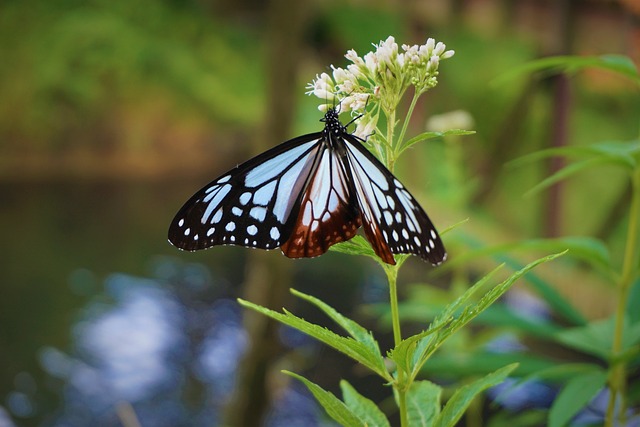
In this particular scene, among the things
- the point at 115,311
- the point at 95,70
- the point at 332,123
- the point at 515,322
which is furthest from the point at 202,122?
the point at 332,123

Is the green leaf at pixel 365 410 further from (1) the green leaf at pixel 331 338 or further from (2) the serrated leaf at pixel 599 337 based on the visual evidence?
(2) the serrated leaf at pixel 599 337

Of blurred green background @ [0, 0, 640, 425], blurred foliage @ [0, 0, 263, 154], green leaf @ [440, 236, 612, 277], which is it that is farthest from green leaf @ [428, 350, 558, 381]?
blurred foliage @ [0, 0, 263, 154]

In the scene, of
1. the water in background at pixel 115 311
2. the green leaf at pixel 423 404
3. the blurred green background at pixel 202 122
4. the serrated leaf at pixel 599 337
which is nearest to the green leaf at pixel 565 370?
the serrated leaf at pixel 599 337

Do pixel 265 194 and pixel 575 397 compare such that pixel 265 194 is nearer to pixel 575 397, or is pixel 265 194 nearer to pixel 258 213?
pixel 258 213

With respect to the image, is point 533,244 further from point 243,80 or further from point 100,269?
point 243,80

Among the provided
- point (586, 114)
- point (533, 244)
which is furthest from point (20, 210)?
point (533, 244)
